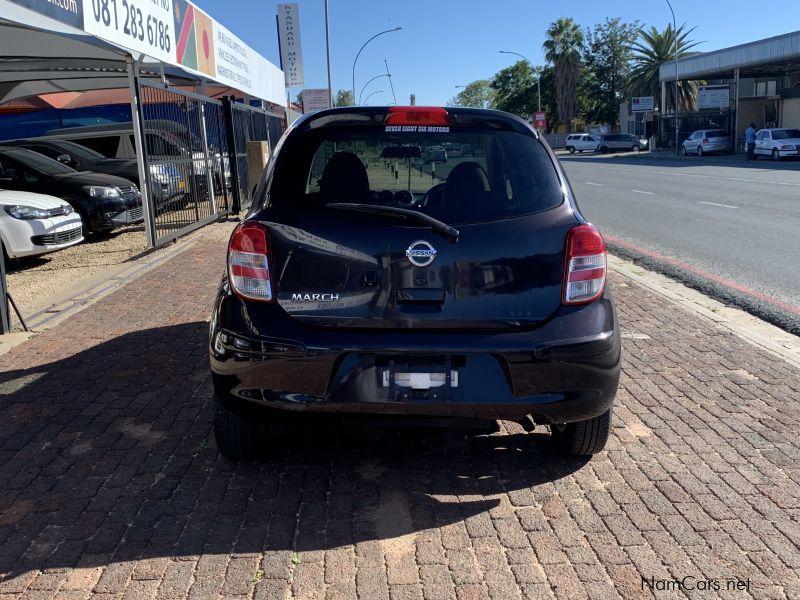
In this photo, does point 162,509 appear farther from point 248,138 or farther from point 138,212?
point 248,138

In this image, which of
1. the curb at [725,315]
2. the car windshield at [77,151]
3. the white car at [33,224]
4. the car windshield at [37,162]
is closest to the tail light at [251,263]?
the curb at [725,315]

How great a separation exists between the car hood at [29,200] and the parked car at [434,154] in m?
7.00

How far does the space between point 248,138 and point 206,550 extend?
16096 mm

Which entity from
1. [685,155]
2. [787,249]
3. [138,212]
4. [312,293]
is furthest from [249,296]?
[685,155]

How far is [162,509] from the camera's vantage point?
3.46 metres

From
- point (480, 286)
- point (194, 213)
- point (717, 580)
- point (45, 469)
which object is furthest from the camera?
point (194, 213)

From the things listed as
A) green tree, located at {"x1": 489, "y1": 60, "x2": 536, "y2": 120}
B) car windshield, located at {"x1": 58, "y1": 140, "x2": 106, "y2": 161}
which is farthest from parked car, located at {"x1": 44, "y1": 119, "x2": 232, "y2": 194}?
green tree, located at {"x1": 489, "y1": 60, "x2": 536, "y2": 120}

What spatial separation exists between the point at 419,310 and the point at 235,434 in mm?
1165

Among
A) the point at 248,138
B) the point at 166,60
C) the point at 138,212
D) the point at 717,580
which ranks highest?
the point at 166,60

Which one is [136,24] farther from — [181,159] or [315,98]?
[315,98]

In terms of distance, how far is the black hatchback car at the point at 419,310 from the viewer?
333cm

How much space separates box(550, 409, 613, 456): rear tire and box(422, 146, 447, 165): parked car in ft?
4.96

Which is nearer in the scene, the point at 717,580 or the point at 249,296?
the point at 717,580

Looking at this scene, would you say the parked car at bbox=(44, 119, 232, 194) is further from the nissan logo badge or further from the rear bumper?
the nissan logo badge
